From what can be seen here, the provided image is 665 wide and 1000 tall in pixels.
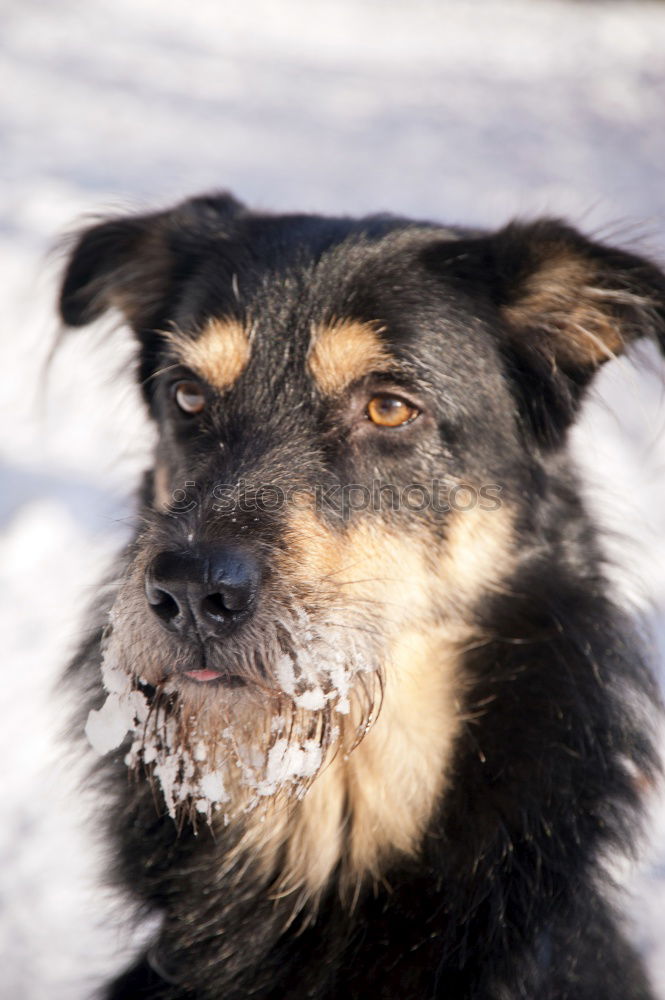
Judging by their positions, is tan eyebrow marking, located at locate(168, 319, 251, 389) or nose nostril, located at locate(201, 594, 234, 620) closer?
nose nostril, located at locate(201, 594, 234, 620)

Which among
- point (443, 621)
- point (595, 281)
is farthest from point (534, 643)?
point (595, 281)

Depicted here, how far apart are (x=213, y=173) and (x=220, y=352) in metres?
5.50

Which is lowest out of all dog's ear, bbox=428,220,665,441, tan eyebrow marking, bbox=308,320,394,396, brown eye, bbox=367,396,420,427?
brown eye, bbox=367,396,420,427

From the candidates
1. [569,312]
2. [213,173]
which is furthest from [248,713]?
[213,173]

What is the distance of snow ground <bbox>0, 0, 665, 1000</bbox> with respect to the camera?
3.39 meters

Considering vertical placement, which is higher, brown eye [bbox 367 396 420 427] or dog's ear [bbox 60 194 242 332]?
brown eye [bbox 367 396 420 427]

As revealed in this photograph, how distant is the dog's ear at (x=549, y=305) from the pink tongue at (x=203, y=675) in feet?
3.73

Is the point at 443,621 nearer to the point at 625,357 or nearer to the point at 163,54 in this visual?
the point at 625,357

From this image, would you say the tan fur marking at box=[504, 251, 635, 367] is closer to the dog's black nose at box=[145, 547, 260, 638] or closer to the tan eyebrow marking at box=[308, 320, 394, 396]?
the tan eyebrow marking at box=[308, 320, 394, 396]

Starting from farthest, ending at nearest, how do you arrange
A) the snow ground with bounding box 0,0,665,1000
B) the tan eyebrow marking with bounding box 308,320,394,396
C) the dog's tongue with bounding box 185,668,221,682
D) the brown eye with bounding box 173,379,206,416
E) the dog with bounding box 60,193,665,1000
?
the snow ground with bounding box 0,0,665,1000 < the brown eye with bounding box 173,379,206,416 < the tan eyebrow marking with bounding box 308,320,394,396 < the dog with bounding box 60,193,665,1000 < the dog's tongue with bounding box 185,668,221,682

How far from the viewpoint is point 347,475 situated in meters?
2.42

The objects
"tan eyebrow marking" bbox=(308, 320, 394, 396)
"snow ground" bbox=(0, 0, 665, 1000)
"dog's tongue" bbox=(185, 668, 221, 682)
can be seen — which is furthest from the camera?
"snow ground" bbox=(0, 0, 665, 1000)

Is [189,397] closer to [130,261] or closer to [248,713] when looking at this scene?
Answer: [130,261]

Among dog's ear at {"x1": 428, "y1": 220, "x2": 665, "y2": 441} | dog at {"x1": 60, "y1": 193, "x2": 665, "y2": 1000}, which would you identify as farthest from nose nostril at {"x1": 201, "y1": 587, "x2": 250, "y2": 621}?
dog's ear at {"x1": 428, "y1": 220, "x2": 665, "y2": 441}
